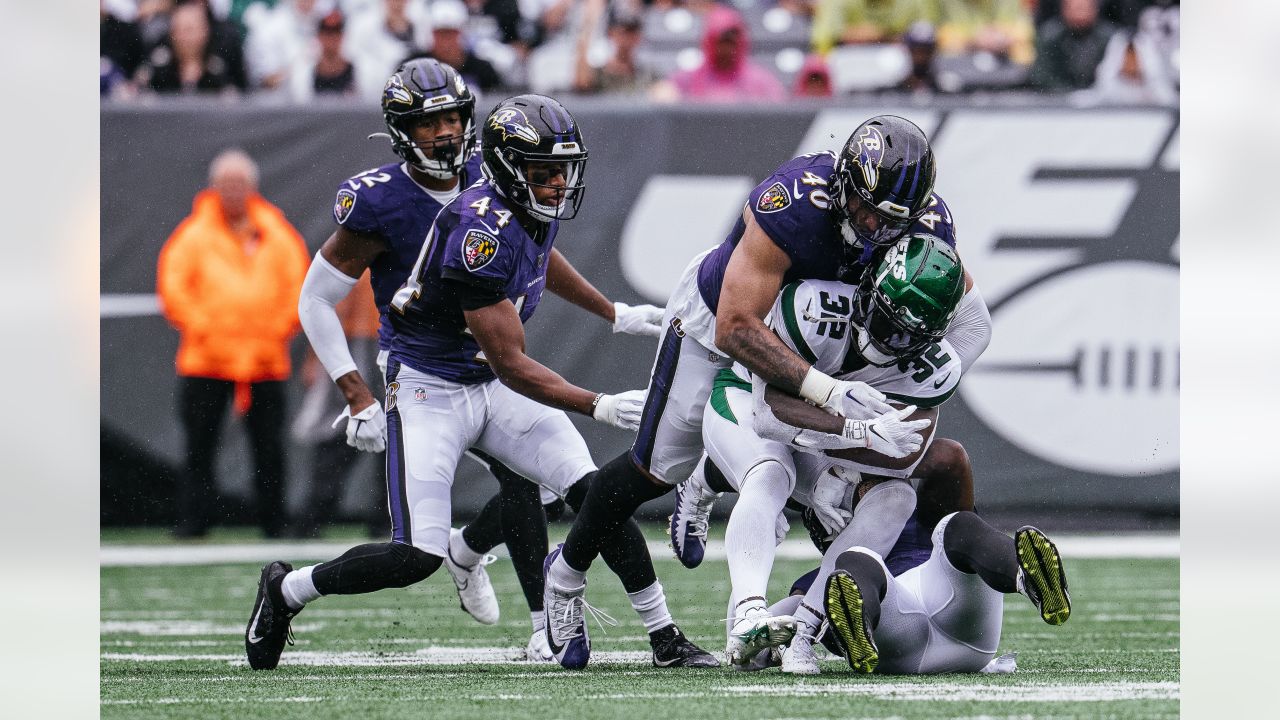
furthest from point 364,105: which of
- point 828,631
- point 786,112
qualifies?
point 828,631

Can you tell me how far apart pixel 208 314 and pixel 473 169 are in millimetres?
3892

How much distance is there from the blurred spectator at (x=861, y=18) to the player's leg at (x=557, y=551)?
5.66m

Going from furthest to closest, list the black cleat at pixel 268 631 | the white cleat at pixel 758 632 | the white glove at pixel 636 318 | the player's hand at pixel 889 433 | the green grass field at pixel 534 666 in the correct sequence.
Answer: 1. the white glove at pixel 636 318
2. the black cleat at pixel 268 631
3. the player's hand at pixel 889 433
4. the white cleat at pixel 758 632
5. the green grass field at pixel 534 666

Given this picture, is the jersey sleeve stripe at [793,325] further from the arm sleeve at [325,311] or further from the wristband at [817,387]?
the arm sleeve at [325,311]

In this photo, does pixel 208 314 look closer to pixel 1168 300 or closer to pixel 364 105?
pixel 364 105

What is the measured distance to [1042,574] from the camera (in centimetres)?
362

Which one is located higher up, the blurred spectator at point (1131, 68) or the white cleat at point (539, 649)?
the blurred spectator at point (1131, 68)

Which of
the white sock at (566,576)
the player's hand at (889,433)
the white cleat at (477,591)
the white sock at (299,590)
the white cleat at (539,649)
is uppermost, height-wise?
the player's hand at (889,433)

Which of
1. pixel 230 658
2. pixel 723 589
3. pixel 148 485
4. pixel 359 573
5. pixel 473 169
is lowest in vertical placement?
pixel 148 485

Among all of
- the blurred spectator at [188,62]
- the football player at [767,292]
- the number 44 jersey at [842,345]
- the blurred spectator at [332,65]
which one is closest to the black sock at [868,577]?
the football player at [767,292]

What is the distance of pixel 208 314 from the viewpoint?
8336 millimetres

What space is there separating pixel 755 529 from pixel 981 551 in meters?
0.55

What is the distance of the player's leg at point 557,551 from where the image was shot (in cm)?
443

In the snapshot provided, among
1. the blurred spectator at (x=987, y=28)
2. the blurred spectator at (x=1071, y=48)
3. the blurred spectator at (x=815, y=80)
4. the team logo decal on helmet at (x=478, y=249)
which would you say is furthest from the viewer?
the blurred spectator at (x=987, y=28)
